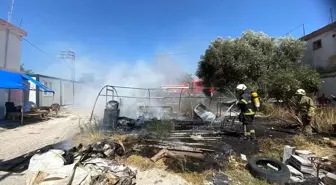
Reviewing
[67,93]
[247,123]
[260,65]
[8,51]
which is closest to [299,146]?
[247,123]

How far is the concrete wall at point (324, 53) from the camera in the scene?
15.8 m

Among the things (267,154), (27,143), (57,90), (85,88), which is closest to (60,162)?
(27,143)

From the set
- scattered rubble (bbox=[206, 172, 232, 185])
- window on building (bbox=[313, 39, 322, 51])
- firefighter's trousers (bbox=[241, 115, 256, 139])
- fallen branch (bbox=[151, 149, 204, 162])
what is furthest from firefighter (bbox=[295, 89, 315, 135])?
window on building (bbox=[313, 39, 322, 51])

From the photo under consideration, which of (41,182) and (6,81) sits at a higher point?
(6,81)

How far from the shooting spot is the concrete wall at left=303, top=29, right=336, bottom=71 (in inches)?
623

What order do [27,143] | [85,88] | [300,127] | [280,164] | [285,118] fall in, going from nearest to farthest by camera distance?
[280,164], [27,143], [300,127], [285,118], [85,88]

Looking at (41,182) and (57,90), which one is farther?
(57,90)

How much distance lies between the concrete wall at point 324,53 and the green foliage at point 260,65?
122 cm

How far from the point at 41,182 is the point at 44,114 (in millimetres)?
12956

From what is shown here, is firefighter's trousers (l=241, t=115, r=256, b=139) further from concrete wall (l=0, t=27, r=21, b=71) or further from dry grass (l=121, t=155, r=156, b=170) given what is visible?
concrete wall (l=0, t=27, r=21, b=71)

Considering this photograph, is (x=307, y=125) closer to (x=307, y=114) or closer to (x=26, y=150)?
(x=307, y=114)

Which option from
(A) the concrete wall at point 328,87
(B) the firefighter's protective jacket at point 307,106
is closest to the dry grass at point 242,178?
(B) the firefighter's protective jacket at point 307,106

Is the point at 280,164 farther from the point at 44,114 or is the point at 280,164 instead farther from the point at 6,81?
the point at 44,114

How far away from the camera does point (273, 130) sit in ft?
29.5
